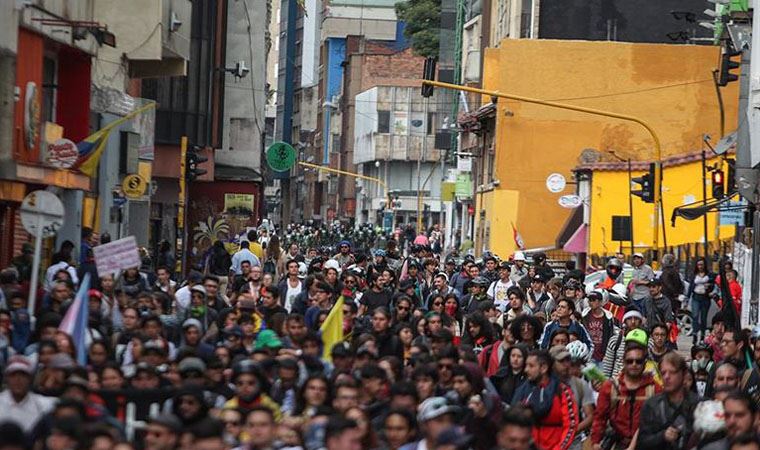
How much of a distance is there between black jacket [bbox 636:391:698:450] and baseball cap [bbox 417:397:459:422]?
5.97ft

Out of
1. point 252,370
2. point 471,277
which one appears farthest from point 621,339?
point 471,277

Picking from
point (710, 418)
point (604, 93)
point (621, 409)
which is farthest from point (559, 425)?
point (604, 93)

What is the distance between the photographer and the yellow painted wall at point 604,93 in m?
61.8

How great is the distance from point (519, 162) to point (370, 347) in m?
49.3

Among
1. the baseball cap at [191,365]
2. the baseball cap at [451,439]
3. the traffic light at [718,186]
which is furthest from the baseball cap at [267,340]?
the traffic light at [718,186]

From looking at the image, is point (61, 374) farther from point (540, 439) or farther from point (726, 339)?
point (726, 339)

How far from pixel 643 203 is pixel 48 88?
2636 centimetres

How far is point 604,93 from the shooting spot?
204ft

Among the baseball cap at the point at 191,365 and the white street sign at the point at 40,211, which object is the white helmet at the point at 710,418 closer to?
the baseball cap at the point at 191,365

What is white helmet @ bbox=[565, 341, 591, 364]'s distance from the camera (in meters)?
15.8

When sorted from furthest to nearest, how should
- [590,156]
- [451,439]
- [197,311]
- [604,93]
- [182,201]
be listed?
[604,93] → [590,156] → [182,201] → [197,311] → [451,439]

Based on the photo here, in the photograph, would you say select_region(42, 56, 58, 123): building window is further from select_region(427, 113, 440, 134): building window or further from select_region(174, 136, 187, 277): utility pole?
select_region(427, 113, 440, 134): building window

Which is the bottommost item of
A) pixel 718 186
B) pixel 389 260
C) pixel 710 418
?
pixel 710 418

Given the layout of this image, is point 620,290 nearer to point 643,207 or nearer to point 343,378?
point 343,378
